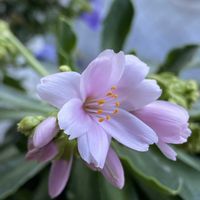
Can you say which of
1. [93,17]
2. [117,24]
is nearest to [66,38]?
[117,24]

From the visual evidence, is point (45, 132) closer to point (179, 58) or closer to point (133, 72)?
point (133, 72)

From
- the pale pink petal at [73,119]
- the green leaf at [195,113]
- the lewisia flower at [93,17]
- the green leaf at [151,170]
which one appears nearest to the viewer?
the pale pink petal at [73,119]

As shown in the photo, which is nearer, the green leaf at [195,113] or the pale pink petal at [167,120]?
the pale pink petal at [167,120]

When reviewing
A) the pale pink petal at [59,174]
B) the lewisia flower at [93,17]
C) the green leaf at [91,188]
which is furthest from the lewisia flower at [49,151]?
the lewisia flower at [93,17]

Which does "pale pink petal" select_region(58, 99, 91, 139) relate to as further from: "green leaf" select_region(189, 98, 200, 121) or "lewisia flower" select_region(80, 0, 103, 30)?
"lewisia flower" select_region(80, 0, 103, 30)

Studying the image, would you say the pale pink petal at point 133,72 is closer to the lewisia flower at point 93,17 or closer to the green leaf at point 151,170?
the green leaf at point 151,170

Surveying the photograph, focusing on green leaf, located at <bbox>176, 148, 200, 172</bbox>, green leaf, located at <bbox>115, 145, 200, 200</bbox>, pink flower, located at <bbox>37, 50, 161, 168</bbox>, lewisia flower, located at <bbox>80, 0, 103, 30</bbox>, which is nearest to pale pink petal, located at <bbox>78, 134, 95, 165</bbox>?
pink flower, located at <bbox>37, 50, 161, 168</bbox>

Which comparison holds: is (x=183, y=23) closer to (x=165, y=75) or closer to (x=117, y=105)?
(x=165, y=75)
